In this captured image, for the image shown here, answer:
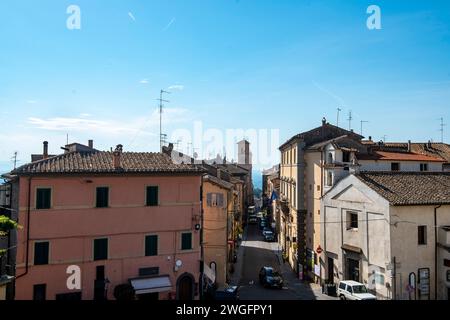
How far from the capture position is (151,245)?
2342 cm

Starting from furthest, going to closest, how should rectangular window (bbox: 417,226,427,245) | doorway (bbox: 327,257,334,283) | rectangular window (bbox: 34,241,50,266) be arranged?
1. doorway (bbox: 327,257,334,283)
2. rectangular window (bbox: 417,226,427,245)
3. rectangular window (bbox: 34,241,50,266)

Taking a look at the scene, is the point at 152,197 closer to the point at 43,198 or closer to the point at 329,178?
the point at 43,198

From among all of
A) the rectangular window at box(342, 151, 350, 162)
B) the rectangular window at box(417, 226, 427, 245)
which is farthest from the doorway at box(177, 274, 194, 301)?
the rectangular window at box(342, 151, 350, 162)

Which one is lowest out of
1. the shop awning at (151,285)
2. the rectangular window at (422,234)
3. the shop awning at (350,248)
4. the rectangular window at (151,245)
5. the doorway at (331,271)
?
the doorway at (331,271)

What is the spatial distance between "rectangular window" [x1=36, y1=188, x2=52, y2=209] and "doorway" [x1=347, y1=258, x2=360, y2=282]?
70.1 ft

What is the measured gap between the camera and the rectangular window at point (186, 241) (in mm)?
24375

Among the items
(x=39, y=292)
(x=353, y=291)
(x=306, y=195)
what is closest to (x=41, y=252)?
(x=39, y=292)

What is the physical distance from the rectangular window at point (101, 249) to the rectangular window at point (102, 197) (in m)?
2.12

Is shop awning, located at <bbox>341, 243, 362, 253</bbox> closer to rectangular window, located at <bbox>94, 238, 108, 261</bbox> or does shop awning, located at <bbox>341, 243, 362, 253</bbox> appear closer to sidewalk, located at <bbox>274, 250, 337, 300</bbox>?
sidewalk, located at <bbox>274, 250, 337, 300</bbox>

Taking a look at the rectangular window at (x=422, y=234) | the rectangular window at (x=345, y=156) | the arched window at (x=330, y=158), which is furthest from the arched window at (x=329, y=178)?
the rectangular window at (x=422, y=234)

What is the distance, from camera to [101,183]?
73.6 feet

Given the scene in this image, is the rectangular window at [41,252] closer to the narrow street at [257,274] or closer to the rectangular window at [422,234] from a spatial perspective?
the narrow street at [257,274]

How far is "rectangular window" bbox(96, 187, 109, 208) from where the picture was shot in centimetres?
2230
